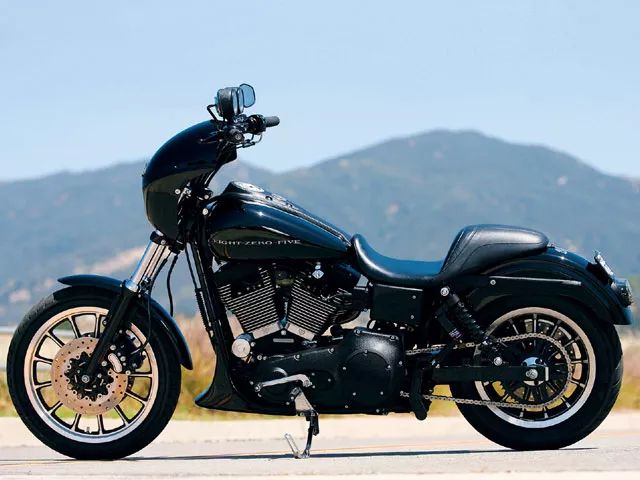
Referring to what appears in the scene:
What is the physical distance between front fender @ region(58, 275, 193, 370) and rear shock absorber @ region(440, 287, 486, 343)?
1692mm

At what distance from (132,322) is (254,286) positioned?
884 millimetres

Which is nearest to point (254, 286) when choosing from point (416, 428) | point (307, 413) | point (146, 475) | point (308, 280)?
point (308, 280)

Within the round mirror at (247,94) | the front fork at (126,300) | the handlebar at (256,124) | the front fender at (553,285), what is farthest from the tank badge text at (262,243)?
the front fender at (553,285)

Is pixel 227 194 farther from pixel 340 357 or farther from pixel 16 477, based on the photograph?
pixel 16 477

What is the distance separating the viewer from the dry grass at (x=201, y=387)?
1281 centimetres

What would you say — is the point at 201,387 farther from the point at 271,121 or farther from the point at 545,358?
A: the point at 545,358

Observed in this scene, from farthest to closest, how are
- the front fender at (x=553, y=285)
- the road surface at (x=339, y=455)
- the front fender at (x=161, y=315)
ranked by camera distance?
the front fender at (x=161, y=315)
the front fender at (x=553, y=285)
the road surface at (x=339, y=455)

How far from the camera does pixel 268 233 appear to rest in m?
7.85

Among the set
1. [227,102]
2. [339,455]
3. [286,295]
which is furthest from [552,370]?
[227,102]

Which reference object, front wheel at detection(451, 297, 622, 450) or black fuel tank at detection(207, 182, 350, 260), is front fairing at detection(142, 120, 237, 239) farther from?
front wheel at detection(451, 297, 622, 450)

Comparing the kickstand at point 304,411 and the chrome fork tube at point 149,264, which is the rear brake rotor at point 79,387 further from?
the kickstand at point 304,411

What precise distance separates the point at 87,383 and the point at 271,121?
205 centimetres

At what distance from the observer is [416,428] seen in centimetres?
1241

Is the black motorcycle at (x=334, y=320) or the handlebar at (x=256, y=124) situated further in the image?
the handlebar at (x=256, y=124)
